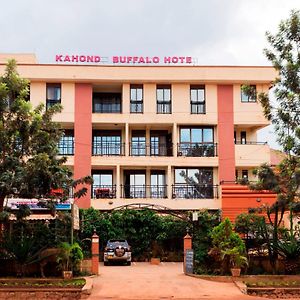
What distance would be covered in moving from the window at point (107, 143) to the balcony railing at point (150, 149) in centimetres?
82

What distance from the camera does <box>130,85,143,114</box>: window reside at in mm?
38719

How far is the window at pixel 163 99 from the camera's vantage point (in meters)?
38.8

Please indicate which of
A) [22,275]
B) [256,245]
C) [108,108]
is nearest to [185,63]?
[108,108]

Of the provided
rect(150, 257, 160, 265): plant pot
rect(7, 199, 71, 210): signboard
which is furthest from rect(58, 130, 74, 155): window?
rect(150, 257, 160, 265): plant pot

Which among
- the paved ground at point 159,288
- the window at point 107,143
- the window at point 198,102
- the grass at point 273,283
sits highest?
the window at point 198,102

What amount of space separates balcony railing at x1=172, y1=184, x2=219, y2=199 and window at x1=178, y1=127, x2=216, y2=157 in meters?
2.10

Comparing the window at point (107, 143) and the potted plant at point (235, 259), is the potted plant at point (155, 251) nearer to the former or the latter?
the window at point (107, 143)

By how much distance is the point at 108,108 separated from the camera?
131 feet

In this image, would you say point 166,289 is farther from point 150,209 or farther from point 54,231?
point 150,209

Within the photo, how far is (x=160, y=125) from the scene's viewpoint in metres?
38.9

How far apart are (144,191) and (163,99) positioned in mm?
6274

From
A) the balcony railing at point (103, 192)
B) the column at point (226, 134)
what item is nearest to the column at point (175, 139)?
the column at point (226, 134)

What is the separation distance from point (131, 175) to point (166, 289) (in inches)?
799

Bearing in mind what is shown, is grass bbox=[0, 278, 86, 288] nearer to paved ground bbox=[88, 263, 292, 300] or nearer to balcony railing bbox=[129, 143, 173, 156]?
paved ground bbox=[88, 263, 292, 300]
